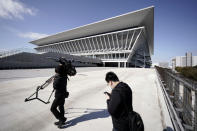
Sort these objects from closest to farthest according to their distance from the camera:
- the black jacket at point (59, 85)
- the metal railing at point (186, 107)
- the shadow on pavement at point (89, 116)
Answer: the metal railing at point (186, 107)
the black jacket at point (59, 85)
the shadow on pavement at point (89, 116)

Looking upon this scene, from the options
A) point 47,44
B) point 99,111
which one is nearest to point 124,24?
point 99,111

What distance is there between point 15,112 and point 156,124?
448cm

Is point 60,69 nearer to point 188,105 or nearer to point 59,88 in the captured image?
point 59,88

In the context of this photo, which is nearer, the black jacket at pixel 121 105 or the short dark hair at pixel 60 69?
the black jacket at pixel 121 105

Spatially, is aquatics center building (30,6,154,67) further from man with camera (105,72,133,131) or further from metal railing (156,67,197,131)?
man with camera (105,72,133,131)

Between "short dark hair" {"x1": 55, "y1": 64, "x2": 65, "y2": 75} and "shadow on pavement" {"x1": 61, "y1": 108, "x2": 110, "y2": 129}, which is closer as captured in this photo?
"short dark hair" {"x1": 55, "y1": 64, "x2": 65, "y2": 75}

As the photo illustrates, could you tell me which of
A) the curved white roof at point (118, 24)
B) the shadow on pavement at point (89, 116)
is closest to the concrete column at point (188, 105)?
the shadow on pavement at point (89, 116)

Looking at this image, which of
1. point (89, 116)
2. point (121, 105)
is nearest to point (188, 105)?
point (121, 105)

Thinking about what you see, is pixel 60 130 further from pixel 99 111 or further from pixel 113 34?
pixel 113 34

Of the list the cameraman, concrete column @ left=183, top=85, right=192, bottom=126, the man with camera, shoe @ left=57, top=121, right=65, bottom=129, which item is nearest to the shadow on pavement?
shoe @ left=57, top=121, right=65, bottom=129

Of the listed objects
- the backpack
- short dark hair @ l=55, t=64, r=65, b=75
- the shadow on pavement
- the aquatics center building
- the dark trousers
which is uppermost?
the aquatics center building

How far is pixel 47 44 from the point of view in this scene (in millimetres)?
87562

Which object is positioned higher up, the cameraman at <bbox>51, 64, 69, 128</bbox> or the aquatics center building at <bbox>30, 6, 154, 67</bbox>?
the aquatics center building at <bbox>30, 6, 154, 67</bbox>

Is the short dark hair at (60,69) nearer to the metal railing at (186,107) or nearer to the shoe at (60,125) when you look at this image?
the shoe at (60,125)
